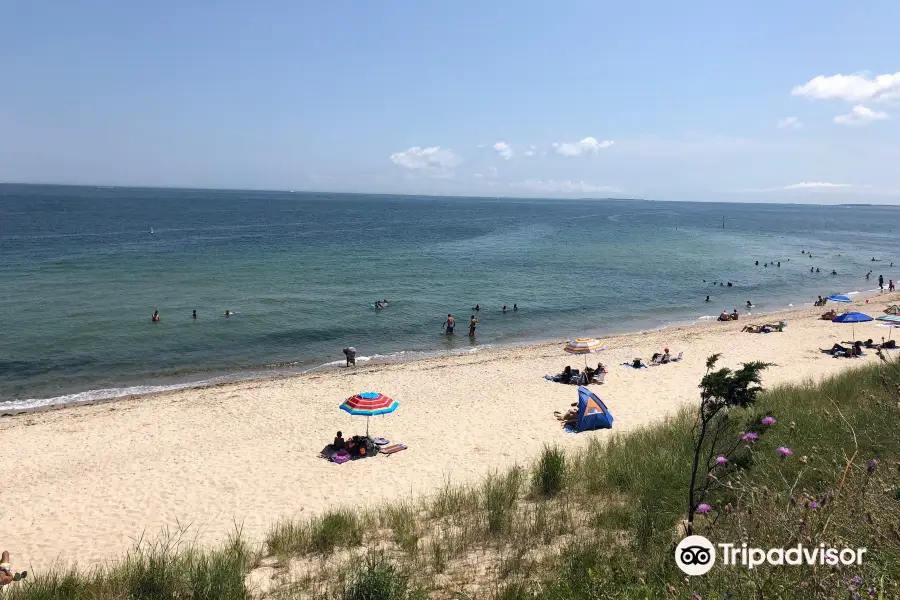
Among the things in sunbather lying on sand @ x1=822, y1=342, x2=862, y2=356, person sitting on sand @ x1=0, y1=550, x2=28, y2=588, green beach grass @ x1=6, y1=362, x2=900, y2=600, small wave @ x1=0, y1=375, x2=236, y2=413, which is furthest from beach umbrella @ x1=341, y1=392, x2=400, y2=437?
sunbather lying on sand @ x1=822, y1=342, x2=862, y2=356

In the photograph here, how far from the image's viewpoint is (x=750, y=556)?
4.01 meters

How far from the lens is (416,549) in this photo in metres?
7.59

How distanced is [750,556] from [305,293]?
39738mm

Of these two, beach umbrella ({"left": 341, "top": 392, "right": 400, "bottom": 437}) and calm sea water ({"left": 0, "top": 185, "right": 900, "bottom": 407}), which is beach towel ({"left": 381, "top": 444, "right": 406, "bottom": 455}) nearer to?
beach umbrella ({"left": 341, "top": 392, "right": 400, "bottom": 437})

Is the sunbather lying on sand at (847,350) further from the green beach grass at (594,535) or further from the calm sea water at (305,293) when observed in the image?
the green beach grass at (594,535)

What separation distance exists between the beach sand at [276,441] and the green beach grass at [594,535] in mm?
2258

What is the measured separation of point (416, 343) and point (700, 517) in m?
25.6

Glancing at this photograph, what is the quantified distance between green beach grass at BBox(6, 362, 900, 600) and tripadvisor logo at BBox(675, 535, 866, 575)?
0.08m

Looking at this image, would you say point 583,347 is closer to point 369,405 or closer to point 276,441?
point 369,405

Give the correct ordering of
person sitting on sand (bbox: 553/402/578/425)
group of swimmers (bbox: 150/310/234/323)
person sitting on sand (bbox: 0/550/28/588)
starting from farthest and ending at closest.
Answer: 1. group of swimmers (bbox: 150/310/234/323)
2. person sitting on sand (bbox: 553/402/578/425)
3. person sitting on sand (bbox: 0/550/28/588)

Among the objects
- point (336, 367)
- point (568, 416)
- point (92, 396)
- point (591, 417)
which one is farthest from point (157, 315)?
point (591, 417)

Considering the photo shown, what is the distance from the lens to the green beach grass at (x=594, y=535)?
4.00 metres

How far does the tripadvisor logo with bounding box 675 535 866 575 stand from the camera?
11.6 feet

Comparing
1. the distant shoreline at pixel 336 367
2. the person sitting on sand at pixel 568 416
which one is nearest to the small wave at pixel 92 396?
the distant shoreline at pixel 336 367
